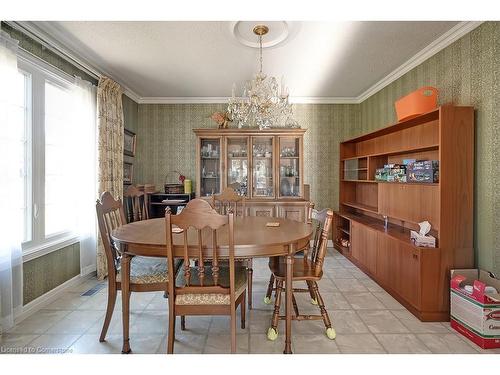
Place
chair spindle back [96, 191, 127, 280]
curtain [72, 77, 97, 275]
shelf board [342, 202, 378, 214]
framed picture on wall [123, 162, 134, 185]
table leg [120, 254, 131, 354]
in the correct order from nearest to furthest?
table leg [120, 254, 131, 354]
chair spindle back [96, 191, 127, 280]
curtain [72, 77, 97, 275]
shelf board [342, 202, 378, 214]
framed picture on wall [123, 162, 134, 185]

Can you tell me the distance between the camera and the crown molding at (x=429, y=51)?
236cm

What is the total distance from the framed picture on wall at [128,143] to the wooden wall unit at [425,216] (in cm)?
340

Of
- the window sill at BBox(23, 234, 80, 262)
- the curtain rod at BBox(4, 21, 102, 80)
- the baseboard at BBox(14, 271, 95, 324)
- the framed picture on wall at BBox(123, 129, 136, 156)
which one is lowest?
the baseboard at BBox(14, 271, 95, 324)

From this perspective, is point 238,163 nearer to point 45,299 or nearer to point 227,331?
point 227,331

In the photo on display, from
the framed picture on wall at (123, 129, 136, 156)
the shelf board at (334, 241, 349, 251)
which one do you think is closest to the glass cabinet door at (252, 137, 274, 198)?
the shelf board at (334, 241, 349, 251)

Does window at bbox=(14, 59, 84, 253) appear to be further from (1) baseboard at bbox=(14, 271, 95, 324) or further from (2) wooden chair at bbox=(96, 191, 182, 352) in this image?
(2) wooden chair at bbox=(96, 191, 182, 352)

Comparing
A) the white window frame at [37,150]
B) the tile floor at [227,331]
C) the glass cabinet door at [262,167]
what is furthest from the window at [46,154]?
the glass cabinet door at [262,167]

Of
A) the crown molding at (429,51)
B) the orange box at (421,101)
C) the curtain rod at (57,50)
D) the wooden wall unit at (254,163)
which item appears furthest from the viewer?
the wooden wall unit at (254,163)

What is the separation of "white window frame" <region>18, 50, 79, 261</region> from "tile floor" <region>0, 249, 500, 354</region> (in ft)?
1.85

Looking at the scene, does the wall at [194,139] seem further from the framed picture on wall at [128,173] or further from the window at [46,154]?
the window at [46,154]

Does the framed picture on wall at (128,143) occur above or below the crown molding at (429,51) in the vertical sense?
below

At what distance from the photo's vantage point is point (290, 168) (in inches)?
171

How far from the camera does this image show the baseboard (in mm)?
2260

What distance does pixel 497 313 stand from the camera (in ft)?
6.21
